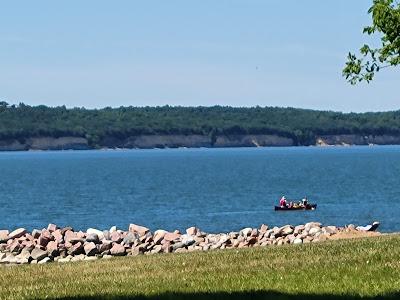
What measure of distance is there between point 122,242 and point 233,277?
15300mm

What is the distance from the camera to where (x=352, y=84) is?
1955 centimetres

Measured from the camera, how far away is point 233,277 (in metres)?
15.5

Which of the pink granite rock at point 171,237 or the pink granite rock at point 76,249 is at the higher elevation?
the pink granite rock at point 76,249

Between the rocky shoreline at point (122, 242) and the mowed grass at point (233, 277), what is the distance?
6961mm

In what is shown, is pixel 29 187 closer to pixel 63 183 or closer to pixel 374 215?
pixel 63 183

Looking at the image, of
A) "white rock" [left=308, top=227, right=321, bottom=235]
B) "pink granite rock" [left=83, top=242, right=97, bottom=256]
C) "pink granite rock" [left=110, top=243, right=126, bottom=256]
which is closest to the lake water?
"white rock" [left=308, top=227, right=321, bottom=235]

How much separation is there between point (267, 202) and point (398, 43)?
61868 millimetres

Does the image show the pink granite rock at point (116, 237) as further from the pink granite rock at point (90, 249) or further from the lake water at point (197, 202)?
the lake water at point (197, 202)

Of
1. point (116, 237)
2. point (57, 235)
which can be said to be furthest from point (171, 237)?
point (57, 235)

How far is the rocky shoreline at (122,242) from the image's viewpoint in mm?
27588

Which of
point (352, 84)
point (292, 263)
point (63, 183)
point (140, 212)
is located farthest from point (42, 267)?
point (63, 183)

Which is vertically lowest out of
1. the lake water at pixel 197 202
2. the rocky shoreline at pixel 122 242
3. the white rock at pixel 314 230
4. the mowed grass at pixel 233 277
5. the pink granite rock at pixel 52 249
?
the lake water at pixel 197 202

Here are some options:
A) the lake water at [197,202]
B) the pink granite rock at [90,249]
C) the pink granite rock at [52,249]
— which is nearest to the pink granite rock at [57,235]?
the pink granite rock at [52,249]

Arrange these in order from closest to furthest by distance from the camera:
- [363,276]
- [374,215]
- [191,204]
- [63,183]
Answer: [363,276] → [374,215] → [191,204] → [63,183]
